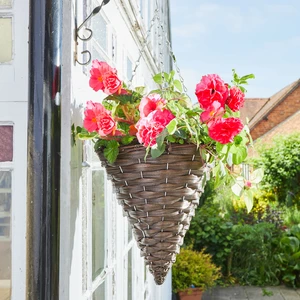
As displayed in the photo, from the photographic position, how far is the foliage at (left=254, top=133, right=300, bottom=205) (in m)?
13.5

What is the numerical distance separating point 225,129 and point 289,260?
7.12 m

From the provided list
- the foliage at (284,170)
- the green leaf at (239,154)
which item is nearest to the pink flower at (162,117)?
the green leaf at (239,154)

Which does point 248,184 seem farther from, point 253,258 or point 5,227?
point 253,258

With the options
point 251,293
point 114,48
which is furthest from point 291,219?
point 114,48

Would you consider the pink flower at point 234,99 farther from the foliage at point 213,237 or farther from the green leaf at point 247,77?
the foliage at point 213,237

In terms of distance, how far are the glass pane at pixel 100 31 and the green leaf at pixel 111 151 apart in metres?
0.67

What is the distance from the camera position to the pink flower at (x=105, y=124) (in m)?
1.33

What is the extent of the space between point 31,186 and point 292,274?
724 cm

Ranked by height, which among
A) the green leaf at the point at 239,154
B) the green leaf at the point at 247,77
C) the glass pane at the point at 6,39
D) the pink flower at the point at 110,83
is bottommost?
the green leaf at the point at 239,154

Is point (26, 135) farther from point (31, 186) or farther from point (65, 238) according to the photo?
point (65, 238)

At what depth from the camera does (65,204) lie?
4.55ft

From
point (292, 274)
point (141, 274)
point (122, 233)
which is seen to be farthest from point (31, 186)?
point (292, 274)

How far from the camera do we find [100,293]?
2002 millimetres

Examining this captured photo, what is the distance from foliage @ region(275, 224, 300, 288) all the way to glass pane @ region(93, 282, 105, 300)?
6.24 metres
